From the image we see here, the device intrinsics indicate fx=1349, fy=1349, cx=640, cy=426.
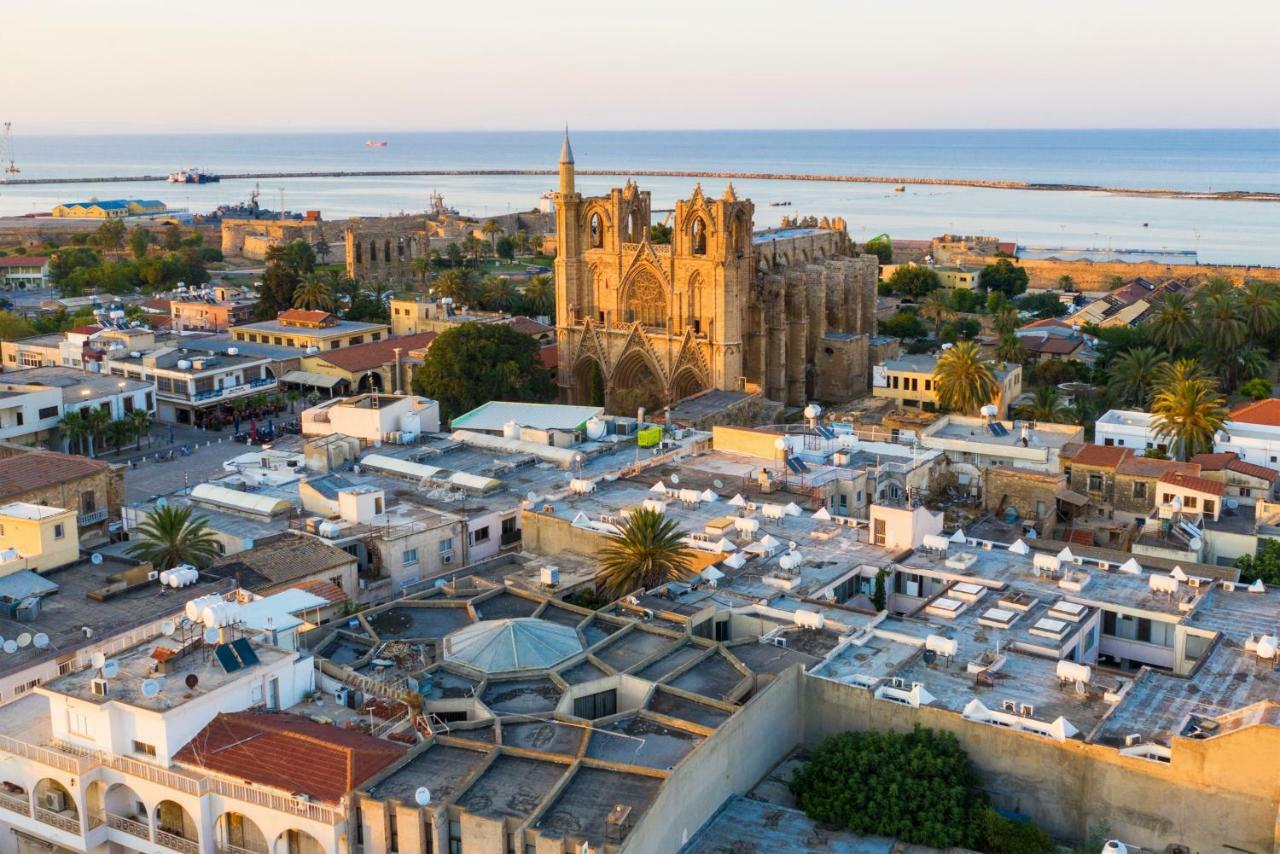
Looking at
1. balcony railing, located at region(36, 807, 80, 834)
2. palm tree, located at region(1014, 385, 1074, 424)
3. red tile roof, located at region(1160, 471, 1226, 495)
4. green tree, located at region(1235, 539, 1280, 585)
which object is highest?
red tile roof, located at region(1160, 471, 1226, 495)

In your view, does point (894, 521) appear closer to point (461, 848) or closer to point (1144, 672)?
point (1144, 672)

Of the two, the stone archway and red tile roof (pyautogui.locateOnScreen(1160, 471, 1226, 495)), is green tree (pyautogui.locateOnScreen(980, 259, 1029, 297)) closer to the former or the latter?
the stone archway

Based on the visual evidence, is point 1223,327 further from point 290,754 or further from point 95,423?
point 290,754

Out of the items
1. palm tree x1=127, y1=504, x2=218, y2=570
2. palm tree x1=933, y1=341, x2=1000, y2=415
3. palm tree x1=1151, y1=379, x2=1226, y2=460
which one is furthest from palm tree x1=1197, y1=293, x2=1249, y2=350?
palm tree x1=127, y1=504, x2=218, y2=570

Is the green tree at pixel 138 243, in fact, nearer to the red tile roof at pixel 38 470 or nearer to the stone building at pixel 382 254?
the stone building at pixel 382 254

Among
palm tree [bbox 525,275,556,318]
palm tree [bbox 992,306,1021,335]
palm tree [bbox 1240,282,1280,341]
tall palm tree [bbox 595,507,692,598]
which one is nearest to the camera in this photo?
tall palm tree [bbox 595,507,692,598]
